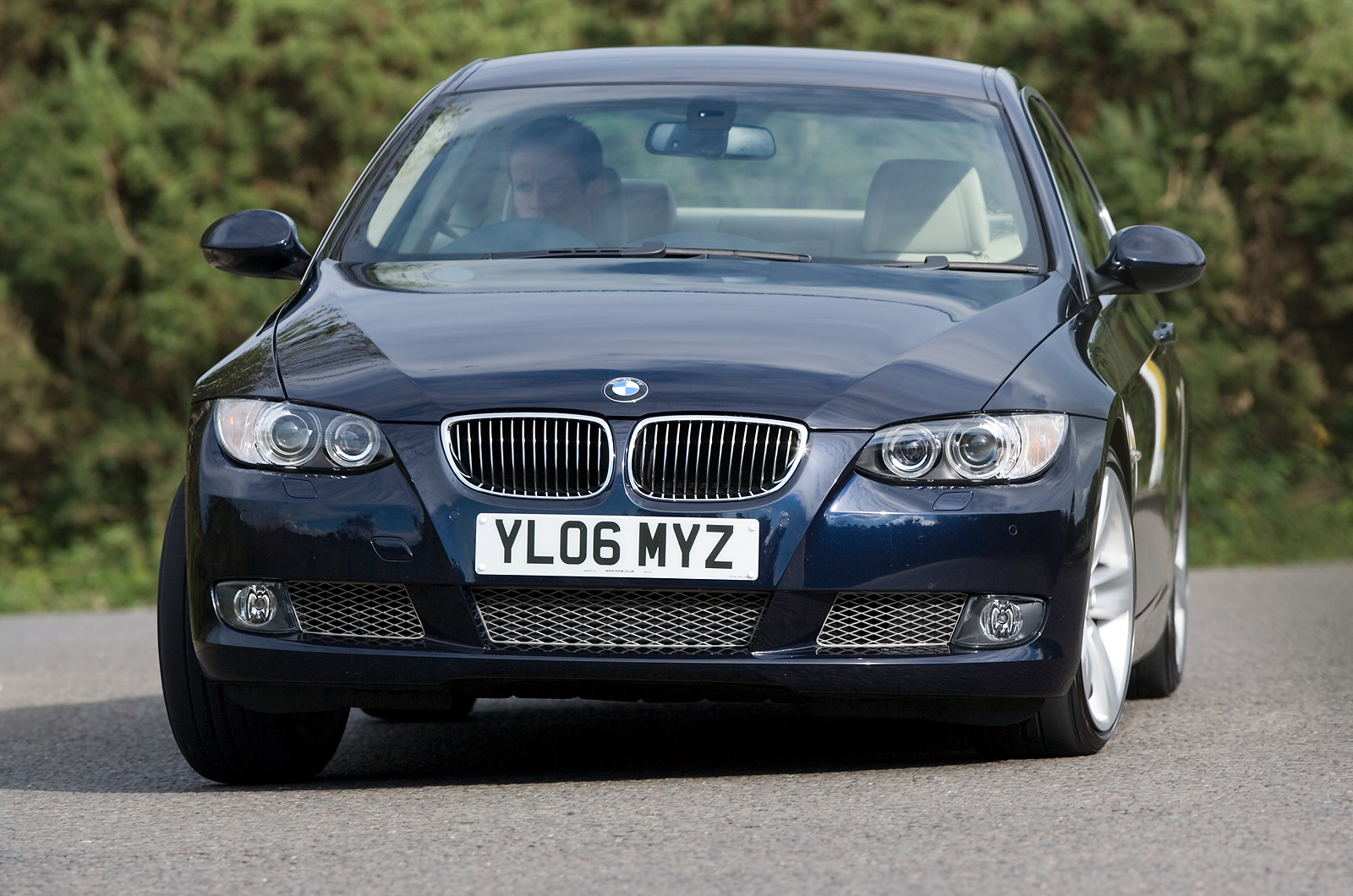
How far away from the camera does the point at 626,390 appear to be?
4.09 metres

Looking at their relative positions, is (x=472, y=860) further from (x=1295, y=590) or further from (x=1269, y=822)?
(x=1295, y=590)

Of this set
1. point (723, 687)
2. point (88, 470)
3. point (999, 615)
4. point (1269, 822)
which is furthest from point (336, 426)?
point (88, 470)

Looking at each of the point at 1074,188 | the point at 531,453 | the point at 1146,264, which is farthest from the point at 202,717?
the point at 1074,188

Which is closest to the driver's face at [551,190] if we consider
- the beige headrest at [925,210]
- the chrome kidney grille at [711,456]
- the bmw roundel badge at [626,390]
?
the beige headrest at [925,210]

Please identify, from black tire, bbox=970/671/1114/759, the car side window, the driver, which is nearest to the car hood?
the driver

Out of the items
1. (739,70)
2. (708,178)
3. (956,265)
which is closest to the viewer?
(956,265)

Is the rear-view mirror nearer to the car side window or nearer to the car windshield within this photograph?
the car windshield

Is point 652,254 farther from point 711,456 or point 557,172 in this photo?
point 711,456

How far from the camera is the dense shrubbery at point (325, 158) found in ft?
49.3

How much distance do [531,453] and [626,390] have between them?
0.22 metres

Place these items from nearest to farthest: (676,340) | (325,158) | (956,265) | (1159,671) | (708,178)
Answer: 1. (676,340)
2. (956,265)
3. (708,178)
4. (1159,671)
5. (325,158)

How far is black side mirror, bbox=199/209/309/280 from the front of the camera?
16.9 ft

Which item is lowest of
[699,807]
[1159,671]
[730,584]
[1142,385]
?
[1159,671]

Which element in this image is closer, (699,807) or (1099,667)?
(699,807)
